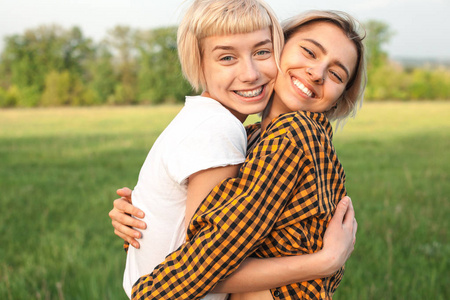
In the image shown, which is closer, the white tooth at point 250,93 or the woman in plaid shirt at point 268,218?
the woman in plaid shirt at point 268,218

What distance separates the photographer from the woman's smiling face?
1.88 meters

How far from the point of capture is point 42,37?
50.6m

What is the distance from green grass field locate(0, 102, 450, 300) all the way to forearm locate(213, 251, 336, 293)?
1581 millimetres

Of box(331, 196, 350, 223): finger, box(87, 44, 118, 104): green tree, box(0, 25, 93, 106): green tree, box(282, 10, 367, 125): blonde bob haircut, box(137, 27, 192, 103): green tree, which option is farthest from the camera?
box(0, 25, 93, 106): green tree

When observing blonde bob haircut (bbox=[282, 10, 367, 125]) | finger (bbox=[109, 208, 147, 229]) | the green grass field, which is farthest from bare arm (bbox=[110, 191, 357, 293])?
the green grass field

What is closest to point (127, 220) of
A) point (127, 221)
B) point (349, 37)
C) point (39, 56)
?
point (127, 221)

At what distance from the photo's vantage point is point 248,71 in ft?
5.81

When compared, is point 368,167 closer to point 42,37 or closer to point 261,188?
point 261,188

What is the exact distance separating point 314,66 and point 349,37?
0.21 metres

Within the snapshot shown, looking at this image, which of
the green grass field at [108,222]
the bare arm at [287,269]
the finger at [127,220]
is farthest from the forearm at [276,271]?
the green grass field at [108,222]

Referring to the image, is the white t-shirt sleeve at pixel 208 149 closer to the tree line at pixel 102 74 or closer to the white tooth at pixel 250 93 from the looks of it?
the white tooth at pixel 250 93

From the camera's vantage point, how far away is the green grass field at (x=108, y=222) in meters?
3.13

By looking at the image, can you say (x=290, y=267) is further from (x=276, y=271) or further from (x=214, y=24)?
(x=214, y=24)

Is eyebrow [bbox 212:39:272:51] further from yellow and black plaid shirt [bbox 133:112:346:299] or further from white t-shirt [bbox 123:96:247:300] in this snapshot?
yellow and black plaid shirt [bbox 133:112:346:299]
